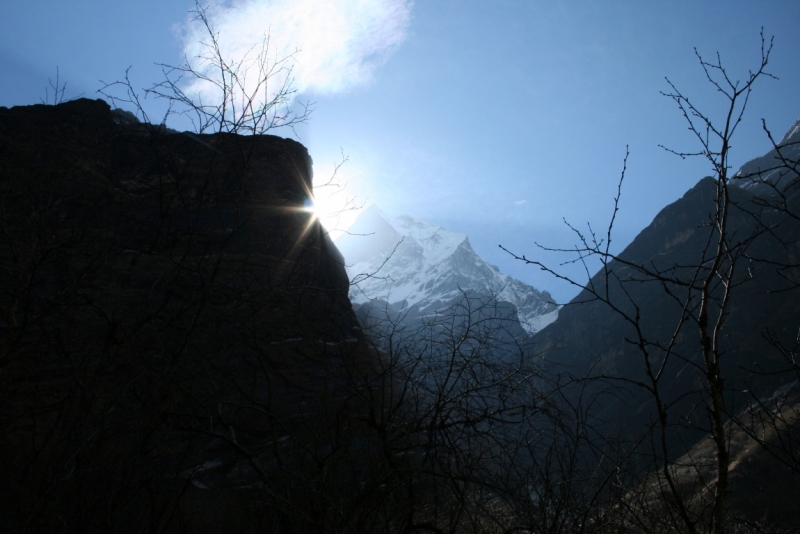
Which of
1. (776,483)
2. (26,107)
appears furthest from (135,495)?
(776,483)

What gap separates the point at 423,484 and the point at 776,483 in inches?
1483

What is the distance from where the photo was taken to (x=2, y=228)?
9.80 ft

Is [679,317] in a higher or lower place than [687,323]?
higher

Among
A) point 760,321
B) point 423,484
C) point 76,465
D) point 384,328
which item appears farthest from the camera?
point 760,321

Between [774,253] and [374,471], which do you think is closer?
[374,471]

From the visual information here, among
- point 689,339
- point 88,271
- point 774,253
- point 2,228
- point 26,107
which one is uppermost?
point 26,107

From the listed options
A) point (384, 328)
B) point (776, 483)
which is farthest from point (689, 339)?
point (384, 328)

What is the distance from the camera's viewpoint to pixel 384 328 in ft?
13.2

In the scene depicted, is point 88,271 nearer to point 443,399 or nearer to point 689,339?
point 443,399

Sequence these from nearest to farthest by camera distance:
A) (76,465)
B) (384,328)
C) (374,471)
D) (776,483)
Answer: (76,465) < (374,471) < (384,328) < (776,483)

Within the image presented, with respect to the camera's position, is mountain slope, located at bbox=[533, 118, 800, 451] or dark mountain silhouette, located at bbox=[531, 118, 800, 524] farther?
mountain slope, located at bbox=[533, 118, 800, 451]

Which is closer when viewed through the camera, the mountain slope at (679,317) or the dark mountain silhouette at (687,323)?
the dark mountain silhouette at (687,323)

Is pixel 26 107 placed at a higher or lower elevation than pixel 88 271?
higher

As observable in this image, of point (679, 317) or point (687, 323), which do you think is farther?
point (687, 323)
